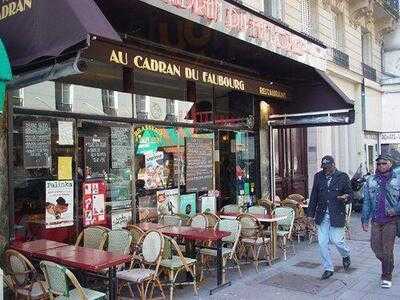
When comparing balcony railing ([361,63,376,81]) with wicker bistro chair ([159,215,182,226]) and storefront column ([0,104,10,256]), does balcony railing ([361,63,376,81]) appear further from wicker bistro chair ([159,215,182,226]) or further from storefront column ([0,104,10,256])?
storefront column ([0,104,10,256])

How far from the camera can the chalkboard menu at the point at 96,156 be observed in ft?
22.3

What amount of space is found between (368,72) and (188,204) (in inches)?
472

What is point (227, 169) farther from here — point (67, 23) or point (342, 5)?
point (342, 5)

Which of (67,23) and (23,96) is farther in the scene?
A: (23,96)

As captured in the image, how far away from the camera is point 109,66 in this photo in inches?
292

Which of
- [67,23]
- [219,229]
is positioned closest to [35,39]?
[67,23]

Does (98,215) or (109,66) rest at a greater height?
(109,66)

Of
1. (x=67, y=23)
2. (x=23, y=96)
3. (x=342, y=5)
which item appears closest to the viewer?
(x=67, y=23)

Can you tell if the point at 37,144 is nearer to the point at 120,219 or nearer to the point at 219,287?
the point at 120,219

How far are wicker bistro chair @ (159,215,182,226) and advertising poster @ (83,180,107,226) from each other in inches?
36.9

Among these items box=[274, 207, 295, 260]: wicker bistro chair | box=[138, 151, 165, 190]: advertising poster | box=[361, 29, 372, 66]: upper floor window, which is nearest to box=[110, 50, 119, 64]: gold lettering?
box=[138, 151, 165, 190]: advertising poster

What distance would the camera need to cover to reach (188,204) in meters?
8.69

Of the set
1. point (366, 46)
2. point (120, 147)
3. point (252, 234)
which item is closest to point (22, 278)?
point (120, 147)

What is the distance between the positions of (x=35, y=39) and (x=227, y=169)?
6192mm
